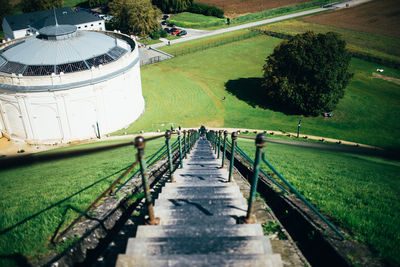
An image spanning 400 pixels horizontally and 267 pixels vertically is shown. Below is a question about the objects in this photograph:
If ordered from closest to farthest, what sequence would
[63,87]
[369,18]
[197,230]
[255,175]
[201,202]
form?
[197,230]
[255,175]
[201,202]
[63,87]
[369,18]

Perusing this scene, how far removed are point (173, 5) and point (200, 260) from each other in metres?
93.0

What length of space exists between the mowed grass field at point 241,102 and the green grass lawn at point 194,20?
27.6 m

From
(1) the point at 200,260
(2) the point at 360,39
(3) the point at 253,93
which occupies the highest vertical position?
(1) the point at 200,260

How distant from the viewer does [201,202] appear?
5.81 meters

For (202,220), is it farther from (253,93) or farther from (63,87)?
(253,93)

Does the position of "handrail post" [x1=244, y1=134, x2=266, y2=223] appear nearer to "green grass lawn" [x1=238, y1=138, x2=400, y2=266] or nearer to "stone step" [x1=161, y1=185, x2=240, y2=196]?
"stone step" [x1=161, y1=185, x2=240, y2=196]

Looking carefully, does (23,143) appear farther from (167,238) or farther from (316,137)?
(316,137)

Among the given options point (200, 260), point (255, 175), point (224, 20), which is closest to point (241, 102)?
point (255, 175)

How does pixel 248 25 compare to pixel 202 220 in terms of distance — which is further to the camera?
pixel 248 25

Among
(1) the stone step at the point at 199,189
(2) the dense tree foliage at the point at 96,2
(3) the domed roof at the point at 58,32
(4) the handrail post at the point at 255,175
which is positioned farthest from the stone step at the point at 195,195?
(2) the dense tree foliage at the point at 96,2

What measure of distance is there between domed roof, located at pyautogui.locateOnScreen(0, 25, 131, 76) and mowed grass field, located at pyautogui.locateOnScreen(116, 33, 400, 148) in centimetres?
950

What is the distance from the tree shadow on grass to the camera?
37481 millimetres

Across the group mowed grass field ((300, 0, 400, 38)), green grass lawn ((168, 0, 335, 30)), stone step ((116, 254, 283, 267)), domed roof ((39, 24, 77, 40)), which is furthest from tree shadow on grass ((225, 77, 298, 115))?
mowed grass field ((300, 0, 400, 38))

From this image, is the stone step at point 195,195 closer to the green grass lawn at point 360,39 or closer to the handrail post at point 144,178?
the handrail post at point 144,178
